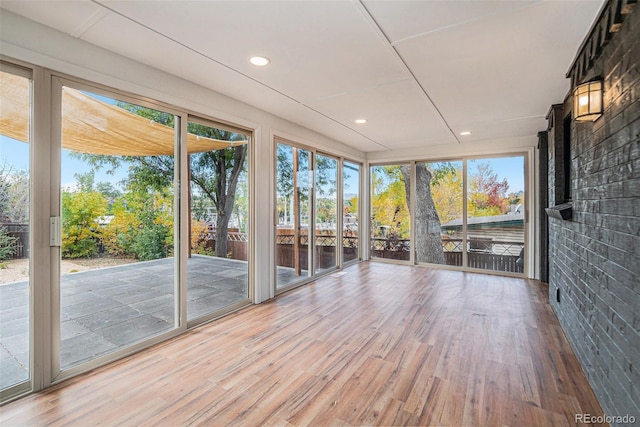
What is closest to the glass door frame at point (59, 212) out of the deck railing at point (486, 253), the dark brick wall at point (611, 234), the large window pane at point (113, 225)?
the large window pane at point (113, 225)

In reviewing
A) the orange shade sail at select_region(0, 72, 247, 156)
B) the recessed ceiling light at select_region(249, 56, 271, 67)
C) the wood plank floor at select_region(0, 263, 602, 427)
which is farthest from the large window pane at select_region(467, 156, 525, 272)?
the orange shade sail at select_region(0, 72, 247, 156)

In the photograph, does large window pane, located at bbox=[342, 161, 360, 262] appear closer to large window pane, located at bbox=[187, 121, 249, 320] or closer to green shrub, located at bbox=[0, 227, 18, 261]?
large window pane, located at bbox=[187, 121, 249, 320]

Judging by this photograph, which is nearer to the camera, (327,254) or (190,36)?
(190,36)

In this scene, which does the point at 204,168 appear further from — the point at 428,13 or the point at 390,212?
the point at 390,212

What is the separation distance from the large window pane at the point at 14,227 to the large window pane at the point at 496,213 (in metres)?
A: 6.00

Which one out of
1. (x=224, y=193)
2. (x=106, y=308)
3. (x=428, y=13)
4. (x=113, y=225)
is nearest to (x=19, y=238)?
(x=113, y=225)

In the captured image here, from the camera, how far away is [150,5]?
1.80 metres

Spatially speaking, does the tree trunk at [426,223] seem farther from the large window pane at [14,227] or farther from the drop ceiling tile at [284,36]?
the large window pane at [14,227]

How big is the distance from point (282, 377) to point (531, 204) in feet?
16.4

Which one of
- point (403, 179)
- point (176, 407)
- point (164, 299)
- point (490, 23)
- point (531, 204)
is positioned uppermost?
point (490, 23)

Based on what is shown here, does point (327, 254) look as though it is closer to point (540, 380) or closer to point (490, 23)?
point (540, 380)

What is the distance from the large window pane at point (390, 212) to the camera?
6348mm

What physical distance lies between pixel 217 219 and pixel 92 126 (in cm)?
145

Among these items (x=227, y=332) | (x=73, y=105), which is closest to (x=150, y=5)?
(x=73, y=105)
